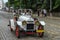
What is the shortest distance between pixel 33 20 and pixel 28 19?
33 centimetres

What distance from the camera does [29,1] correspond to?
216 feet

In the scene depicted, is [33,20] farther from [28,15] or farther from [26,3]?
[26,3]

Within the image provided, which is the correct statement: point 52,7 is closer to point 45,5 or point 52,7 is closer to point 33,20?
point 45,5

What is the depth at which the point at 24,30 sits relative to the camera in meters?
15.0

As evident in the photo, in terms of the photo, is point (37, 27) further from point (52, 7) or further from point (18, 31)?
point (52, 7)

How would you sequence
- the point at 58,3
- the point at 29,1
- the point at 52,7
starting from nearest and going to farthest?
the point at 58,3 → the point at 52,7 → the point at 29,1

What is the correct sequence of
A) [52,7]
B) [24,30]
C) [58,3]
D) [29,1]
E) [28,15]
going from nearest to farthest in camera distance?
[24,30] < [28,15] < [58,3] < [52,7] < [29,1]

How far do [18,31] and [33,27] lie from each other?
97 cm

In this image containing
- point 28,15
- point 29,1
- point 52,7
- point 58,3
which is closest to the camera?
point 28,15

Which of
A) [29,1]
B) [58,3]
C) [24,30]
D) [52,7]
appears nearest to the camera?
[24,30]

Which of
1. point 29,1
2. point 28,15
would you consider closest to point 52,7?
point 29,1

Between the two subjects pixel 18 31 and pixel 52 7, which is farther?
pixel 52 7

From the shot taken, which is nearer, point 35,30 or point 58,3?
point 35,30

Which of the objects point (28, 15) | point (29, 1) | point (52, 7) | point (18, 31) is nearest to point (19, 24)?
point (18, 31)
